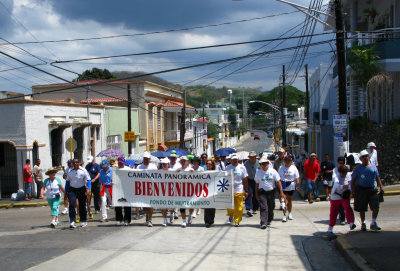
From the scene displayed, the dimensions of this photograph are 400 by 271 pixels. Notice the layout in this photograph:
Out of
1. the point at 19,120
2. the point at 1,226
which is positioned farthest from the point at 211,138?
the point at 1,226

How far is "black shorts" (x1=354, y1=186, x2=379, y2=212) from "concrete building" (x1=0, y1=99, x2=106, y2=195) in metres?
14.0

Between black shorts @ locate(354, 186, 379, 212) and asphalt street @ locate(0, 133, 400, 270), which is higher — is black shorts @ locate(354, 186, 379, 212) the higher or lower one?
the higher one

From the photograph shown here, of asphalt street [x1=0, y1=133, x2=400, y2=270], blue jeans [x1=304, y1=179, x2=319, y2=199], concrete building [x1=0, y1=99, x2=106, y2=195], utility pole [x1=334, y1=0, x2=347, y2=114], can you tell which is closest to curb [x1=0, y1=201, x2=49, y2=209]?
concrete building [x1=0, y1=99, x2=106, y2=195]

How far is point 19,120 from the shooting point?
1930cm

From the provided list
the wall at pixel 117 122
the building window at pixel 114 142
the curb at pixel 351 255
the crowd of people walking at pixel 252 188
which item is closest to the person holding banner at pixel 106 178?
the crowd of people walking at pixel 252 188

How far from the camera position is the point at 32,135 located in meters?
19.6

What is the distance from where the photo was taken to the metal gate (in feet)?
66.6

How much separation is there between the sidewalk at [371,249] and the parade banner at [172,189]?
303 centimetres

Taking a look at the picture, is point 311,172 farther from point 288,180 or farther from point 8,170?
point 8,170

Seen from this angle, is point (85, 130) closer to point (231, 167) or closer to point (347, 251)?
point (231, 167)

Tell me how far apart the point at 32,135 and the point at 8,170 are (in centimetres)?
233

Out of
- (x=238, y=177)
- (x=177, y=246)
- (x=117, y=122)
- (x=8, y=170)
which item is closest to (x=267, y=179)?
(x=238, y=177)

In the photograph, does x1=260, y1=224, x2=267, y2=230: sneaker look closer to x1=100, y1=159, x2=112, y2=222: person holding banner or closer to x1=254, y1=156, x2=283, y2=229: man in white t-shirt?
x1=254, y1=156, x2=283, y2=229: man in white t-shirt

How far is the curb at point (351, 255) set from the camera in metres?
6.47
